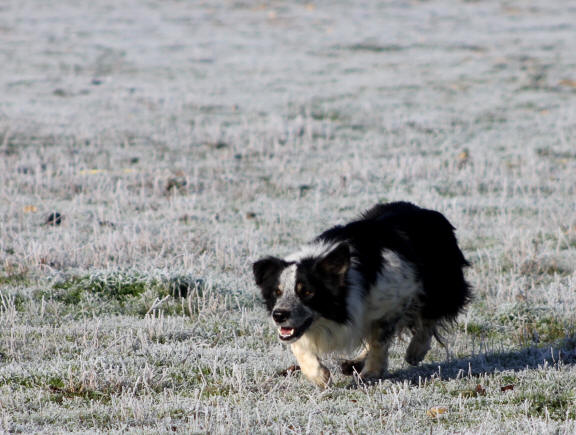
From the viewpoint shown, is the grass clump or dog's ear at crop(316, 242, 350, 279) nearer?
the grass clump

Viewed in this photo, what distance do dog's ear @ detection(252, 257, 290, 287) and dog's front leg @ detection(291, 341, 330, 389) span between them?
0.56 meters

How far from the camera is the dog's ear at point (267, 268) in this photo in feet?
21.5

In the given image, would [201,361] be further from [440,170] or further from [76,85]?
[76,85]

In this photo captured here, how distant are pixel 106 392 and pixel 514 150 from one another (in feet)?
44.5

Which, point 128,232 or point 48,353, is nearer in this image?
point 48,353

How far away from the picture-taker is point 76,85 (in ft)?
86.8

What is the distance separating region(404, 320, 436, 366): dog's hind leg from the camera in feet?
24.4

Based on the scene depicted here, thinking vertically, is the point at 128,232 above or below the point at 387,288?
below

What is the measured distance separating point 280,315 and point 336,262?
2.00 feet

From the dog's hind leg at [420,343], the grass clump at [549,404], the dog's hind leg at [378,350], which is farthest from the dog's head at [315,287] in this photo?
the grass clump at [549,404]

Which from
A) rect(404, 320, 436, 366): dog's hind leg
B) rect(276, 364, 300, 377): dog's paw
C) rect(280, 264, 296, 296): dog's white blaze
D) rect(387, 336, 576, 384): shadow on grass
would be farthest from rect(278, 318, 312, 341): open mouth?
rect(404, 320, 436, 366): dog's hind leg

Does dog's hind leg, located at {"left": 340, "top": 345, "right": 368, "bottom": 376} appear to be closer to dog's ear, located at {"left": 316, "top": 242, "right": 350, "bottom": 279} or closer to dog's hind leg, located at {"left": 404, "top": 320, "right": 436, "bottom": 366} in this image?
dog's hind leg, located at {"left": 404, "top": 320, "right": 436, "bottom": 366}

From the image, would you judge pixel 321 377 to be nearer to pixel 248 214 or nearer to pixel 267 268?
pixel 267 268

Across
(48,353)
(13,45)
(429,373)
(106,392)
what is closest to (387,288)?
(429,373)
